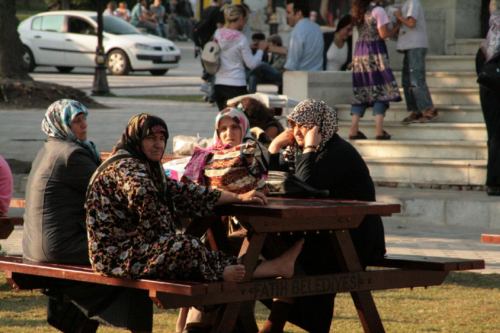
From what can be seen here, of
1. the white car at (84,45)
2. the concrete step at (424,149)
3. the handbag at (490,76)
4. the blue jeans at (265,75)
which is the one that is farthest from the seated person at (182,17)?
the handbag at (490,76)

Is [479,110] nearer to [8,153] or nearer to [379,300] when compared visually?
[379,300]

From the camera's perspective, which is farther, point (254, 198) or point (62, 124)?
point (62, 124)

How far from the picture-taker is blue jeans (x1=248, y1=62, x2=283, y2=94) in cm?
1488

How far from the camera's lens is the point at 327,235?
4984 mm

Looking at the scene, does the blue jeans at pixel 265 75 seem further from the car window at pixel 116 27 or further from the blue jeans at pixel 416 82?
the car window at pixel 116 27

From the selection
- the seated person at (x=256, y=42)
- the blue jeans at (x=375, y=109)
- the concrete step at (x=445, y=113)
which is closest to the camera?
the blue jeans at (x=375, y=109)

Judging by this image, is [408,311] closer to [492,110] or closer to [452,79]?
[492,110]

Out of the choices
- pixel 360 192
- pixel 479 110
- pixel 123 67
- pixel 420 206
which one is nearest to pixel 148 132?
pixel 360 192

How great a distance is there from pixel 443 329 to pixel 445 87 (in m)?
6.98

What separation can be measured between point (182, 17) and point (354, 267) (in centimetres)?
3940

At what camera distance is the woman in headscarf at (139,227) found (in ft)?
13.6

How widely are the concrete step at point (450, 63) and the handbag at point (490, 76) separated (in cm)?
383

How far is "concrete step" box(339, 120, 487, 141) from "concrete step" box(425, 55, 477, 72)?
1.73 meters

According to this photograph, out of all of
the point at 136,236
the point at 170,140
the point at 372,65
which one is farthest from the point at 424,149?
the point at 136,236
